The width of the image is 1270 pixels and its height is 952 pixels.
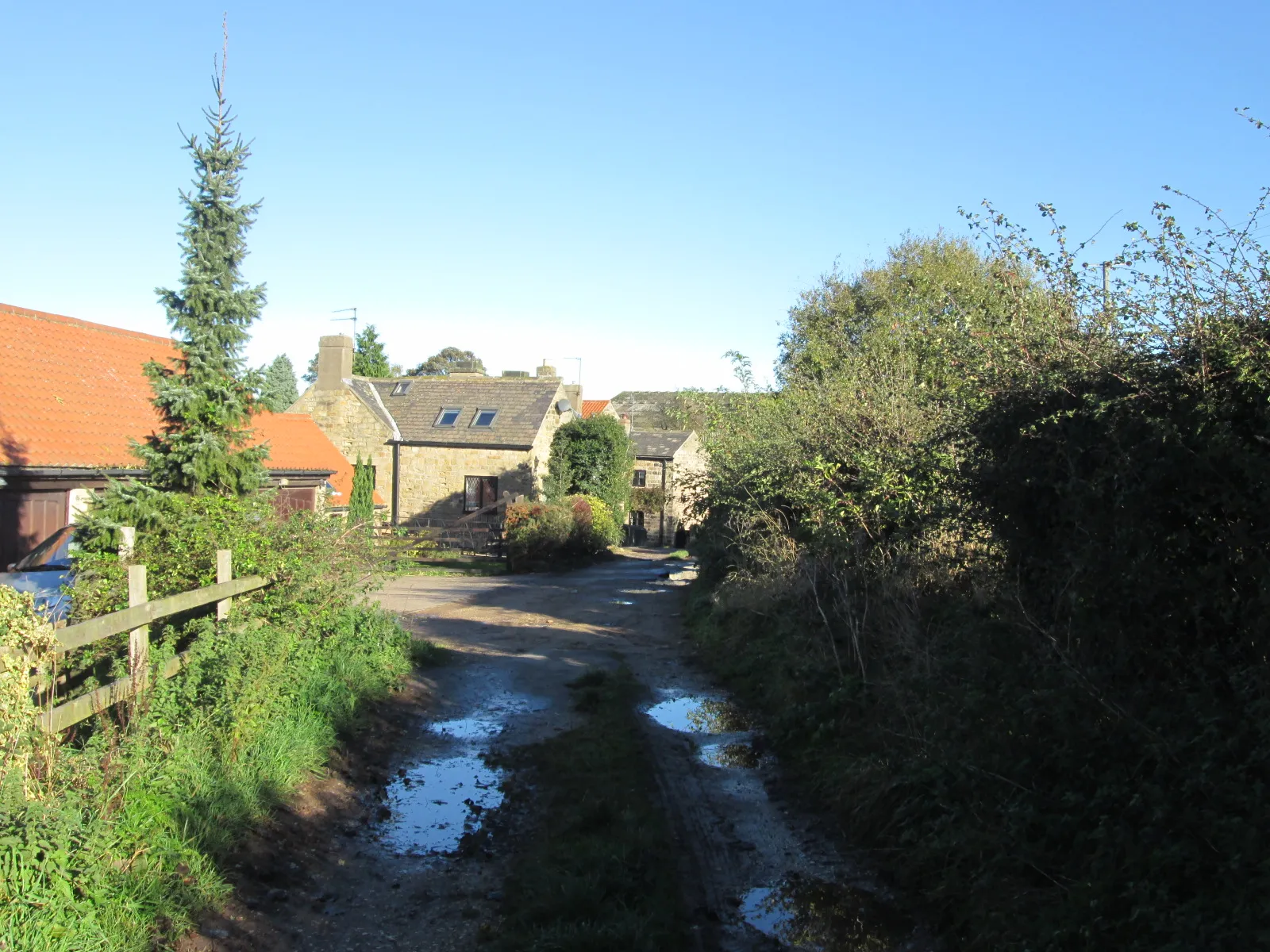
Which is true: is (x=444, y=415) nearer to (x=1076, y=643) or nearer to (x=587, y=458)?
(x=587, y=458)

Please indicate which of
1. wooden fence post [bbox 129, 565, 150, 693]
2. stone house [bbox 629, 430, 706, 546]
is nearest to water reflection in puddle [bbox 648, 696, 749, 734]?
wooden fence post [bbox 129, 565, 150, 693]

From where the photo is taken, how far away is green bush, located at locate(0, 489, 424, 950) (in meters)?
4.59

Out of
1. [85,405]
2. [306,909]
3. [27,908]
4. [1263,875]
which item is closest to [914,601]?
[1263,875]

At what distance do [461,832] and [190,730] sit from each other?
6.53 feet

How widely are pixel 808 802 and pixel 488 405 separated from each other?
35092mm

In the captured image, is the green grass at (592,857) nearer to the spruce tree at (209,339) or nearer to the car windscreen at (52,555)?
the spruce tree at (209,339)

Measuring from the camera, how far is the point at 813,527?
11914 mm

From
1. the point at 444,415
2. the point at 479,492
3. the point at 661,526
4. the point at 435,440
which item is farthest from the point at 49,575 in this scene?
the point at 661,526

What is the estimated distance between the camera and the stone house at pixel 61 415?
1581 cm

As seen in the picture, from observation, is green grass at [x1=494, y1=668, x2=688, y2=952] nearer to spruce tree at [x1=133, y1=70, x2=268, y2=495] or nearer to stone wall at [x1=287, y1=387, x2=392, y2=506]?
spruce tree at [x1=133, y1=70, x2=268, y2=495]

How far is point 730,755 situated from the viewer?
9.05 metres

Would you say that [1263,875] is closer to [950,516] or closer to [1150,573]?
[1150,573]

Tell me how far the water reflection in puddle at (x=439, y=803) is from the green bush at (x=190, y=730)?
74 centimetres

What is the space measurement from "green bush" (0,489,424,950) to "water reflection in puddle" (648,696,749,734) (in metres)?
2.96
